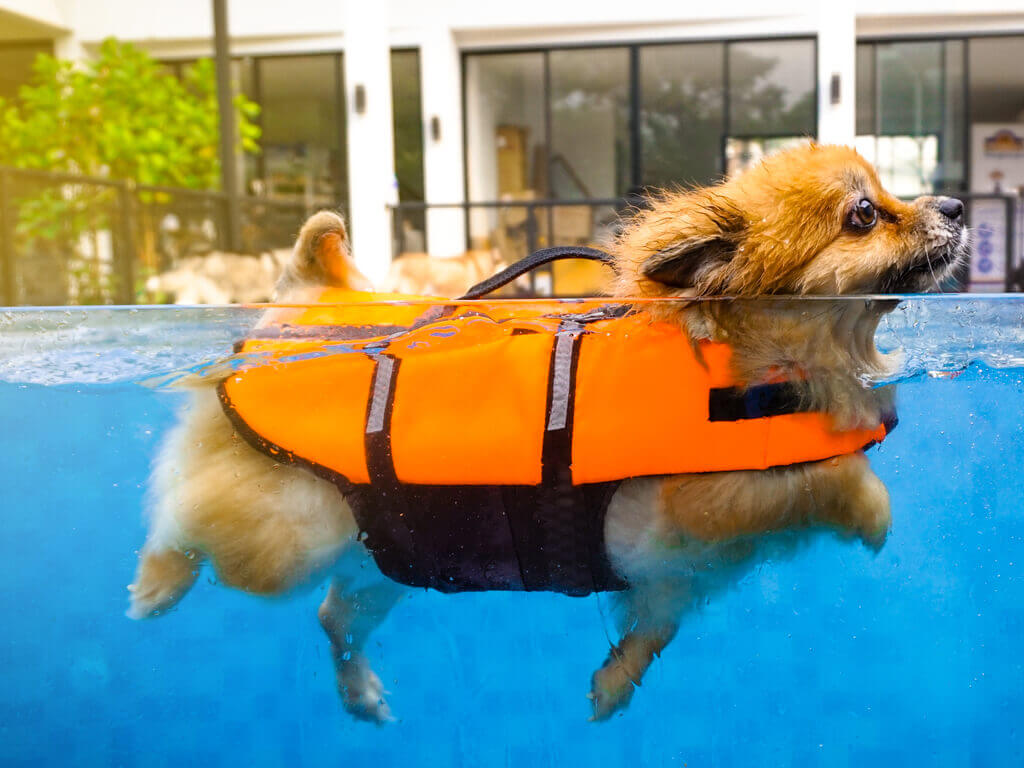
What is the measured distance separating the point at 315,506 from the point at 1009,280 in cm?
1061

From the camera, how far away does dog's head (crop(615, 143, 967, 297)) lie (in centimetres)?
214

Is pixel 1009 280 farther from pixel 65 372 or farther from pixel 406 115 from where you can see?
pixel 65 372

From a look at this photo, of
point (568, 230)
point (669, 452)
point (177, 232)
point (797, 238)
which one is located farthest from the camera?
point (568, 230)

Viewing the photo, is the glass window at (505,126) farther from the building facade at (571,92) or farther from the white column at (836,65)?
the white column at (836,65)

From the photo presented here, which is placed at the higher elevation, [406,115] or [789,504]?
[406,115]

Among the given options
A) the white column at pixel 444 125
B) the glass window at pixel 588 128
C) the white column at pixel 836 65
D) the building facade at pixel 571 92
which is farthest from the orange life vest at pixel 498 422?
the glass window at pixel 588 128

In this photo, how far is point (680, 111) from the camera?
12.4 metres

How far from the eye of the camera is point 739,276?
6.99 ft

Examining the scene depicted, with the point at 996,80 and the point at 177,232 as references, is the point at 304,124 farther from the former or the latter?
the point at 996,80

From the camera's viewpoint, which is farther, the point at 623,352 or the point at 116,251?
the point at 116,251

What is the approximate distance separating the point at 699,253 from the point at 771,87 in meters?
11.0

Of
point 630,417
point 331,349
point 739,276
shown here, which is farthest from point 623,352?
point 331,349

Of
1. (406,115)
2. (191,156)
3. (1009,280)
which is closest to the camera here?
(191,156)

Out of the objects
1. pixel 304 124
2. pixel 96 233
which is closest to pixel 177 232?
pixel 96 233
